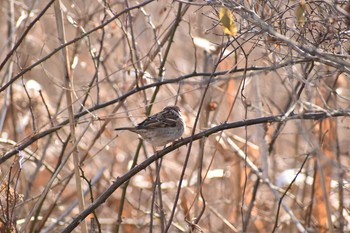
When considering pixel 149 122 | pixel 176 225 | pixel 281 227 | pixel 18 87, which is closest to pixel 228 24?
pixel 149 122

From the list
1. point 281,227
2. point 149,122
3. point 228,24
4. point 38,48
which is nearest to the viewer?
point 228,24

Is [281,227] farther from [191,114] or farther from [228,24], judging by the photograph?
[228,24]

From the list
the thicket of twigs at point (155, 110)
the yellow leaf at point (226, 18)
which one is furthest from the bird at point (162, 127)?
the yellow leaf at point (226, 18)

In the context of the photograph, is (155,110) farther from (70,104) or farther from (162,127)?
(70,104)

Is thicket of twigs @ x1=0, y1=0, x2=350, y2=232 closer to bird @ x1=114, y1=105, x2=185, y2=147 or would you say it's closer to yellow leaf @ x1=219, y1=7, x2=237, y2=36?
bird @ x1=114, y1=105, x2=185, y2=147

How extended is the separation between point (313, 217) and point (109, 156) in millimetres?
2085

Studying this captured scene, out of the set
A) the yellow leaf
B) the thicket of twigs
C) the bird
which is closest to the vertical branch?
the thicket of twigs

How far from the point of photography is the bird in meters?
3.79

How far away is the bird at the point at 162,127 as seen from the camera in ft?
12.4

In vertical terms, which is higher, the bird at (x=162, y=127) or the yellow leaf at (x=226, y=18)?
the bird at (x=162, y=127)

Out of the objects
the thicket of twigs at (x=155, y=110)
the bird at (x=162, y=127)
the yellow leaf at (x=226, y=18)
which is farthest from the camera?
the bird at (x=162, y=127)

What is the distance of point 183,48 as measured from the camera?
538cm

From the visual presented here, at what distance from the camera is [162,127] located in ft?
12.8

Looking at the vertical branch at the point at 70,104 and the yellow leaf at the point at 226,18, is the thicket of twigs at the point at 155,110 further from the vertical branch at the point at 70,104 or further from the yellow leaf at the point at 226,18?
the yellow leaf at the point at 226,18
